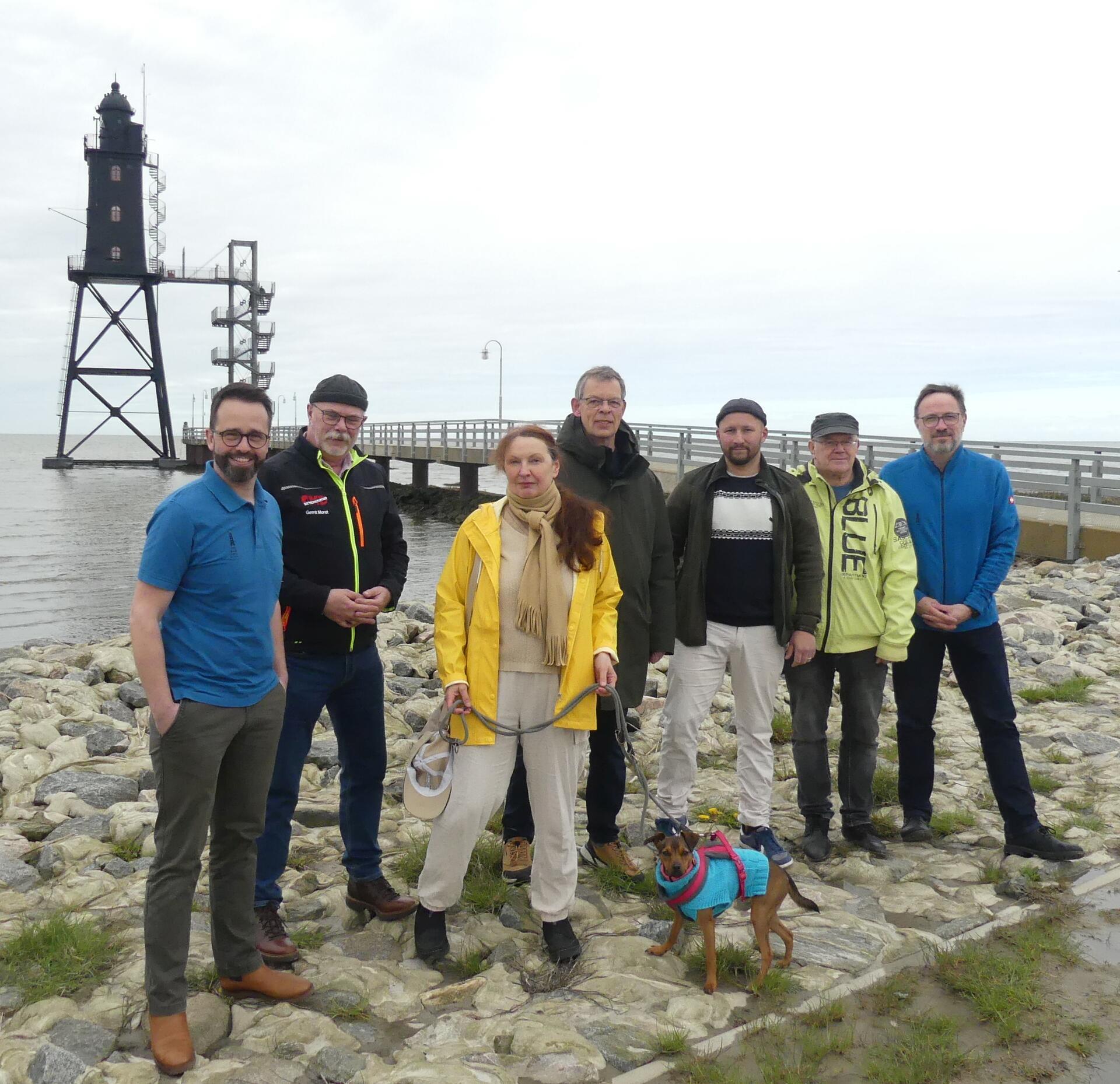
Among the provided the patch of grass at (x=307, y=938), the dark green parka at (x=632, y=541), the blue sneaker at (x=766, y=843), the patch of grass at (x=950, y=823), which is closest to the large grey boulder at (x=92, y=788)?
the patch of grass at (x=307, y=938)

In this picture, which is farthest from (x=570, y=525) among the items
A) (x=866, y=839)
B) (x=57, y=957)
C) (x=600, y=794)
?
(x=57, y=957)

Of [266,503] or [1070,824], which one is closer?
[266,503]

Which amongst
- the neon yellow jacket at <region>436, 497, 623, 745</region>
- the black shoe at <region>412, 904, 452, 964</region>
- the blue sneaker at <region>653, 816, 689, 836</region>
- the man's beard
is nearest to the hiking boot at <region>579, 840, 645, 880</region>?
the blue sneaker at <region>653, 816, 689, 836</region>

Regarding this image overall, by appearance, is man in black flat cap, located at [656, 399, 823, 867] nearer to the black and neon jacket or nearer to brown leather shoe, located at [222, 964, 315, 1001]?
the black and neon jacket

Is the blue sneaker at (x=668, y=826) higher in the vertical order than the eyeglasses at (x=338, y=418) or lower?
lower

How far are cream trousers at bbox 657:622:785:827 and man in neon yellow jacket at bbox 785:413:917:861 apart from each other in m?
0.26

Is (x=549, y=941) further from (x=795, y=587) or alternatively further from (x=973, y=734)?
(x=973, y=734)

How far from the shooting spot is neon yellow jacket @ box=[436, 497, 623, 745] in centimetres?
342

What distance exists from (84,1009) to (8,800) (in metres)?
2.56

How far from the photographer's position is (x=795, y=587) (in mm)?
4328

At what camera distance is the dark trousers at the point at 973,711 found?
4.46 metres

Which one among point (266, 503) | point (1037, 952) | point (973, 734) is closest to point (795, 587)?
point (1037, 952)

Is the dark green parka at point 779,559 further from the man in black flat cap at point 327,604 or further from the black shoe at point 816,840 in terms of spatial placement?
the man in black flat cap at point 327,604

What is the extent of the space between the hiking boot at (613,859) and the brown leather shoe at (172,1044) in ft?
6.24
